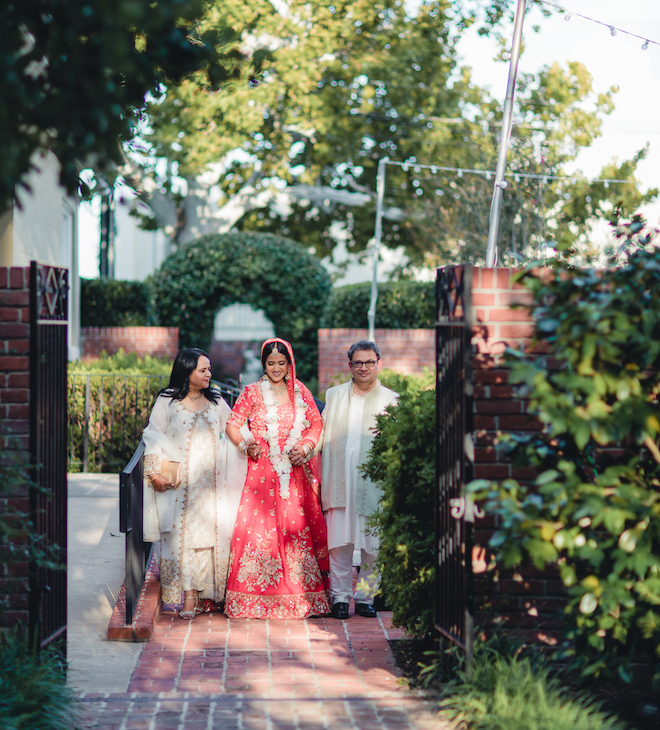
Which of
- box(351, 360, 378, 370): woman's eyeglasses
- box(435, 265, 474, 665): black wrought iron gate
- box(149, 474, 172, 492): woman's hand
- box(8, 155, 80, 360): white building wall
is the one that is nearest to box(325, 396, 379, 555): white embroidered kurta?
box(351, 360, 378, 370): woman's eyeglasses

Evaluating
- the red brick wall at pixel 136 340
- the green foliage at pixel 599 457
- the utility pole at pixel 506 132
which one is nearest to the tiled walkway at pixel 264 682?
the green foliage at pixel 599 457

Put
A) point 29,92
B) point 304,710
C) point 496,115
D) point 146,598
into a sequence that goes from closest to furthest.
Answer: point 29,92 → point 304,710 → point 146,598 → point 496,115

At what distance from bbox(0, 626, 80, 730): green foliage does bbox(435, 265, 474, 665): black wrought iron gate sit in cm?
179

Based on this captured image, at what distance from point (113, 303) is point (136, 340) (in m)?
1.86

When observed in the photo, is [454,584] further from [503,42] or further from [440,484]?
[503,42]

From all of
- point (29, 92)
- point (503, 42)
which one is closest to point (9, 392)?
point (29, 92)

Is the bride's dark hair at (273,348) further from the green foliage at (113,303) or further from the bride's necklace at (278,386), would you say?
the green foliage at (113,303)

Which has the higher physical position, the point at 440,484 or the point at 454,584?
the point at 440,484

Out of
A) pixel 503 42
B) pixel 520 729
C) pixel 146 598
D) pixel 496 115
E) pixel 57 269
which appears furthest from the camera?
pixel 496 115

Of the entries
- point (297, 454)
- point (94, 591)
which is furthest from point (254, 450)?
point (94, 591)

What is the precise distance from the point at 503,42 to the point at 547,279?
1440 centimetres

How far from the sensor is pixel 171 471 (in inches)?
215

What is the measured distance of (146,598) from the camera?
5.43 m

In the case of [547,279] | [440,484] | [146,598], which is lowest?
[146,598]
